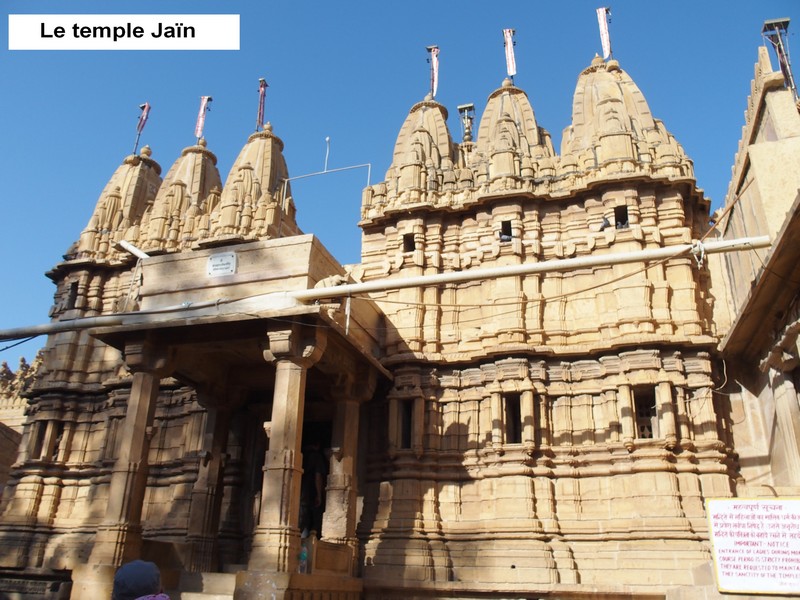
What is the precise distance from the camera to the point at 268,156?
93.3 feet

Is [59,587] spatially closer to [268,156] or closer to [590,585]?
[590,585]

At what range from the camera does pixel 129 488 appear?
13836 millimetres

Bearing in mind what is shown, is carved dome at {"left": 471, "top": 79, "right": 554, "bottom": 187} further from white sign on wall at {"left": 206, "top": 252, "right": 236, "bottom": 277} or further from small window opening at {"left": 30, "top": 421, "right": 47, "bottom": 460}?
small window opening at {"left": 30, "top": 421, "right": 47, "bottom": 460}

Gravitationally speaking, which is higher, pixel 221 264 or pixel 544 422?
pixel 221 264

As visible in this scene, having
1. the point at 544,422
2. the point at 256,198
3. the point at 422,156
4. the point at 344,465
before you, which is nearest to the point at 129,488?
the point at 344,465

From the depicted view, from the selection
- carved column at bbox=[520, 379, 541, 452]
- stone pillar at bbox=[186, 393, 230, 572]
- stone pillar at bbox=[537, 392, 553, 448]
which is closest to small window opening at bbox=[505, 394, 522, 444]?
carved column at bbox=[520, 379, 541, 452]

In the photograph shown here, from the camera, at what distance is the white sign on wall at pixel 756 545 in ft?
25.0

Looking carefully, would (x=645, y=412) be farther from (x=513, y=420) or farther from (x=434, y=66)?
(x=434, y=66)

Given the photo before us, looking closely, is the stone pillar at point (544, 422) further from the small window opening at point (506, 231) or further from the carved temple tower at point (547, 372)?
the small window opening at point (506, 231)

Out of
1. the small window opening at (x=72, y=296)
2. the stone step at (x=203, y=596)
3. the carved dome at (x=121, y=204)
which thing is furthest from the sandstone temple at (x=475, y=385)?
the carved dome at (x=121, y=204)

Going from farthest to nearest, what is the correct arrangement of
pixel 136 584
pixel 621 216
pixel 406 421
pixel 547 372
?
1. pixel 621 216
2. pixel 406 421
3. pixel 547 372
4. pixel 136 584

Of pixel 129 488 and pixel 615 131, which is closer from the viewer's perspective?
pixel 129 488

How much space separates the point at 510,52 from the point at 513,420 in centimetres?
1367

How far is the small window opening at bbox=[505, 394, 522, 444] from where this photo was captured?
54.6 ft
